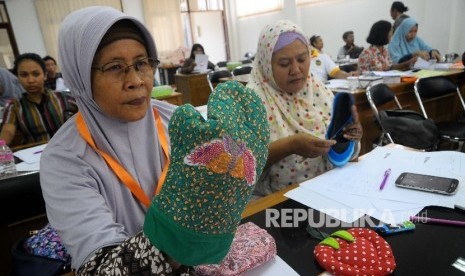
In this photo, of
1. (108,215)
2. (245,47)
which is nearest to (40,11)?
(245,47)

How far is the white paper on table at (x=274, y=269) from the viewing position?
630 millimetres

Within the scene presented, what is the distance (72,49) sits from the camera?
72 cm

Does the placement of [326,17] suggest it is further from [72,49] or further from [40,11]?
[72,49]

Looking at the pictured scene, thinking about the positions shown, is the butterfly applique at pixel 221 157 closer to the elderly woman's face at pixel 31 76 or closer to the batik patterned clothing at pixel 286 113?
the batik patterned clothing at pixel 286 113

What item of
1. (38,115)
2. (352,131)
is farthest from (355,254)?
(38,115)

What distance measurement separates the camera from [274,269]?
0.64m

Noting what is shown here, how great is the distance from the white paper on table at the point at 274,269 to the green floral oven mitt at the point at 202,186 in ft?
0.63

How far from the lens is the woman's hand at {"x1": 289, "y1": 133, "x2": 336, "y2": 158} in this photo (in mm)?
1046

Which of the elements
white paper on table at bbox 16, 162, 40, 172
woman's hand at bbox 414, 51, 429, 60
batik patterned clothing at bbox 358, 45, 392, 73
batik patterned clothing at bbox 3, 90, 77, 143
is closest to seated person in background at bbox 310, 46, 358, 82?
batik patterned clothing at bbox 358, 45, 392, 73

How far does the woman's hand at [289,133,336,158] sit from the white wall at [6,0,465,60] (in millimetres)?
5209

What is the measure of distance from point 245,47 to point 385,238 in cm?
916

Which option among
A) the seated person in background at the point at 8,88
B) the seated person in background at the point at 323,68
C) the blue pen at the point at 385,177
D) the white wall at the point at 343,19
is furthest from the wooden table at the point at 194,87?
the blue pen at the point at 385,177

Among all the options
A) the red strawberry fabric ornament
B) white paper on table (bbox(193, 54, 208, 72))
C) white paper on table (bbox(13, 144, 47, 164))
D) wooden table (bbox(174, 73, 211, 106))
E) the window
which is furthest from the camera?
the window

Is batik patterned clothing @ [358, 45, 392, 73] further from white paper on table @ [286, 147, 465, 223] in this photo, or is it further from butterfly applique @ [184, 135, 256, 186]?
butterfly applique @ [184, 135, 256, 186]
